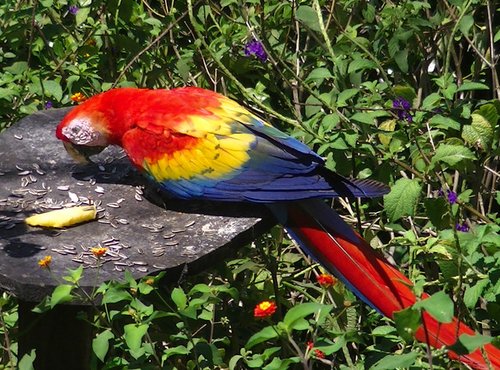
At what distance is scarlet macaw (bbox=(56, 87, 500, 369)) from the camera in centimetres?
271

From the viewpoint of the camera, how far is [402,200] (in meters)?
3.02

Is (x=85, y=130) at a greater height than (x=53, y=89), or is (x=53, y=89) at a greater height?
(x=85, y=130)

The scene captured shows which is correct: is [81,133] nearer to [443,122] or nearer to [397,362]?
[443,122]

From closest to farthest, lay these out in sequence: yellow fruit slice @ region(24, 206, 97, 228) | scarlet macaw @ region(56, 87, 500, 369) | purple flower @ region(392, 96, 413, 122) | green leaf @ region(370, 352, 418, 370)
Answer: green leaf @ region(370, 352, 418, 370), yellow fruit slice @ region(24, 206, 97, 228), scarlet macaw @ region(56, 87, 500, 369), purple flower @ region(392, 96, 413, 122)

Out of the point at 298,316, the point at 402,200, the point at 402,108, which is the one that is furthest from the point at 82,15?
the point at 298,316

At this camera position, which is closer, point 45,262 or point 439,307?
point 439,307

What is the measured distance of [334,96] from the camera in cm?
335

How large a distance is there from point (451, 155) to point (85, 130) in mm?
1043

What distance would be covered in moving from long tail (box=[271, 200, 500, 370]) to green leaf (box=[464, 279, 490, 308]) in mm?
88

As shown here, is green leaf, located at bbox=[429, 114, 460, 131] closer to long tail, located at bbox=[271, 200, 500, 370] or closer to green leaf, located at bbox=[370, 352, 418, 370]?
long tail, located at bbox=[271, 200, 500, 370]

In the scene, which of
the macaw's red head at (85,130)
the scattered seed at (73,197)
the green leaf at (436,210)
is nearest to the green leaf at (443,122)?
the green leaf at (436,210)

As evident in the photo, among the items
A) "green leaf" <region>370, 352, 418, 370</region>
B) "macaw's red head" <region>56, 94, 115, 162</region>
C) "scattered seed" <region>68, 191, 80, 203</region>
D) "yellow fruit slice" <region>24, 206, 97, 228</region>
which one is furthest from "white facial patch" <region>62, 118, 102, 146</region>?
"green leaf" <region>370, 352, 418, 370</region>

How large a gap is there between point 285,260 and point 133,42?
100cm

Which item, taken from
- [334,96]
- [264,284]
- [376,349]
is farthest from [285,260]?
[376,349]
